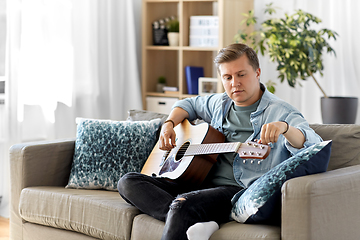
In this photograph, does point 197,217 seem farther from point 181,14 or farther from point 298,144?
point 181,14

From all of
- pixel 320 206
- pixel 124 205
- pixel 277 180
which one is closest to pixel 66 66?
pixel 124 205

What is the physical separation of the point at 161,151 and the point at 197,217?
59 centimetres

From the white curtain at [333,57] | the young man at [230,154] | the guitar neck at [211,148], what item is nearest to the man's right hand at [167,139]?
the young man at [230,154]

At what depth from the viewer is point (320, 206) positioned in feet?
4.89

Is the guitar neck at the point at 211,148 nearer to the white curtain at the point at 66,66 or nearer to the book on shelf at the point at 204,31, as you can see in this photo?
the white curtain at the point at 66,66

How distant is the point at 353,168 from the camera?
168 centimetres

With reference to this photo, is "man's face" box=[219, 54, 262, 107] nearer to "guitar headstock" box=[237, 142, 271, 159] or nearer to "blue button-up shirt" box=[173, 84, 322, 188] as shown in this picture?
"blue button-up shirt" box=[173, 84, 322, 188]

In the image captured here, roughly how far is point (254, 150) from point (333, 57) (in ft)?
6.75

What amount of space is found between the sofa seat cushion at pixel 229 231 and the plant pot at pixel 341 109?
1660 mm

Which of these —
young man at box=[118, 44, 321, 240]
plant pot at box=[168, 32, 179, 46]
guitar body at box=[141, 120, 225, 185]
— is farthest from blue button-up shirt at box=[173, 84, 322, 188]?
plant pot at box=[168, 32, 179, 46]

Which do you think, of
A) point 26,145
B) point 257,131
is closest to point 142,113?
point 26,145

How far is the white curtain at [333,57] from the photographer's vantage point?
3.30 m

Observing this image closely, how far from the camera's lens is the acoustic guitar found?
1856 mm

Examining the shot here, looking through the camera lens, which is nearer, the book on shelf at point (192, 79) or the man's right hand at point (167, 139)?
the man's right hand at point (167, 139)
